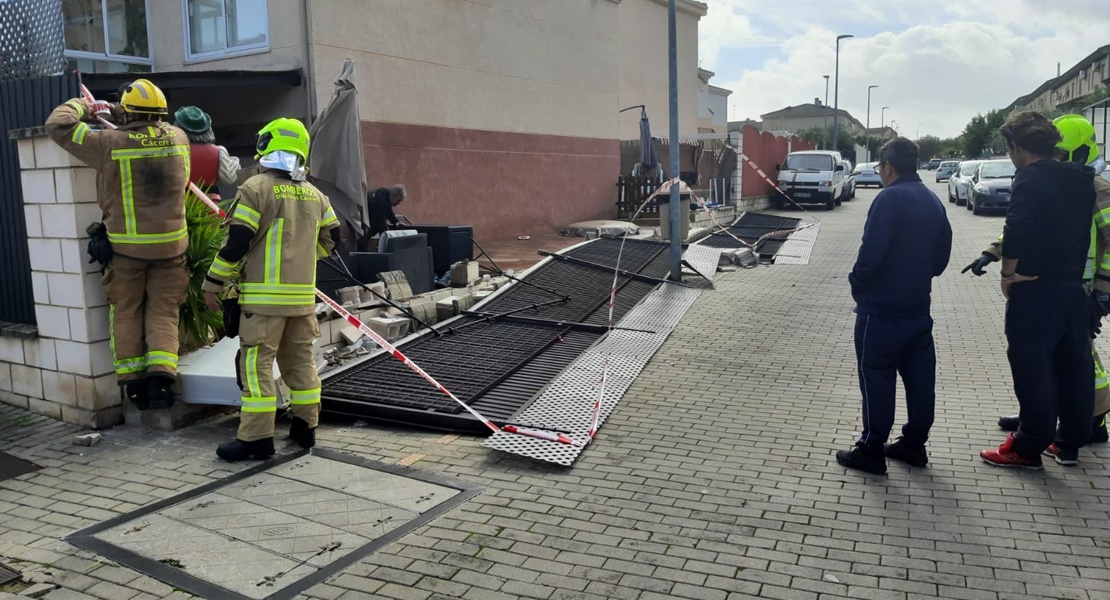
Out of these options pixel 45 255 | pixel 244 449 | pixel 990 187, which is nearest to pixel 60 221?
pixel 45 255

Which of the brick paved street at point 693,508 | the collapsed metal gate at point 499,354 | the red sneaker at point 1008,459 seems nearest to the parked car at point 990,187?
the collapsed metal gate at point 499,354

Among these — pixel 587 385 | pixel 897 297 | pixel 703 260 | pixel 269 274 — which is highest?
pixel 269 274

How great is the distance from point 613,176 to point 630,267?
9333mm

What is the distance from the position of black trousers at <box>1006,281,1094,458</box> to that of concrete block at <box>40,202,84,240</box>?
5.67 metres

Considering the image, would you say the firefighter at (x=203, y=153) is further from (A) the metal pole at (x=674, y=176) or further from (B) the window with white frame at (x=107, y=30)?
(B) the window with white frame at (x=107, y=30)

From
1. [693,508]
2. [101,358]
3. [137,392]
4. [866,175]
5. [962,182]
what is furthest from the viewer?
[866,175]

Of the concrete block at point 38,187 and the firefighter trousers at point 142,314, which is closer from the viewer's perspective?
the firefighter trousers at point 142,314

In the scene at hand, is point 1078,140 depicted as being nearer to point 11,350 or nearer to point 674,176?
point 674,176

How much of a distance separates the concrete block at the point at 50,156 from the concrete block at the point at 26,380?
1424 millimetres

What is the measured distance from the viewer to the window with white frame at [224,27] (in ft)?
39.7

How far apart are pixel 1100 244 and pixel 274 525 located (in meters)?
4.89

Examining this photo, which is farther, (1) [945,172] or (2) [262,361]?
(1) [945,172]

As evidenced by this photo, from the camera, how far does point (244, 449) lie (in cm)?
491

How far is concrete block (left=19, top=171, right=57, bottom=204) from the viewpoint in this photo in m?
5.45
